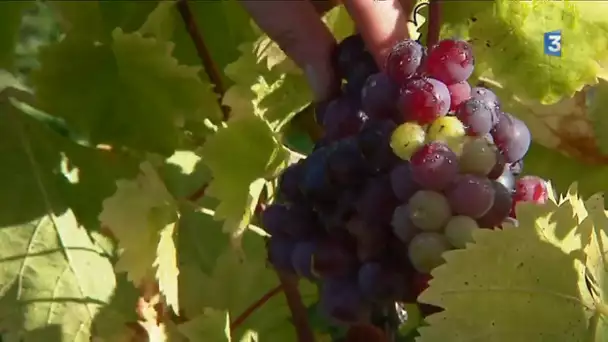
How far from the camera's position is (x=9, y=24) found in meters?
0.77

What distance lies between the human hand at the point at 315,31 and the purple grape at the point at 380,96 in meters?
0.02

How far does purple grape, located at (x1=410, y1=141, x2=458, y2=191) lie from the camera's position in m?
0.41

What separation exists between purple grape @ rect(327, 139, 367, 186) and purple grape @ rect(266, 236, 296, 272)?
0.21 feet

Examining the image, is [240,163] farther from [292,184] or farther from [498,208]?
[498,208]

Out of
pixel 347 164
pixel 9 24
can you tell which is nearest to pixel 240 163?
pixel 347 164

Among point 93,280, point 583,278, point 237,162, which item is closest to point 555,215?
point 583,278

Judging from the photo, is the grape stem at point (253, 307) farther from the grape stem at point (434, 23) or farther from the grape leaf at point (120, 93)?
the grape stem at point (434, 23)

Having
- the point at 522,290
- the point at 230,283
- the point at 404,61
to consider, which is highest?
the point at 404,61

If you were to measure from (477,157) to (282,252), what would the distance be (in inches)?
5.6

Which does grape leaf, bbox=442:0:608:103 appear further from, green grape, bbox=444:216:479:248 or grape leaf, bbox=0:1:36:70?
grape leaf, bbox=0:1:36:70

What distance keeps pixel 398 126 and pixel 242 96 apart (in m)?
0.21

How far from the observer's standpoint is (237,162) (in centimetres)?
59

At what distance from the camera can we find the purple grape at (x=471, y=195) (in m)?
0.41

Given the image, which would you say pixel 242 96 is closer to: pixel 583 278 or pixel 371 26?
pixel 371 26
